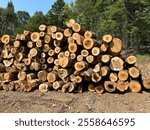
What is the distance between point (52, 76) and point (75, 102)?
1212 mm

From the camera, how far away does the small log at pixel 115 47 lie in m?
9.37

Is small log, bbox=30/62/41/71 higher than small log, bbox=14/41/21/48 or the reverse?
the reverse

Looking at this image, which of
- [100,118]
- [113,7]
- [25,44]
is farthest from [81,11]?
[100,118]

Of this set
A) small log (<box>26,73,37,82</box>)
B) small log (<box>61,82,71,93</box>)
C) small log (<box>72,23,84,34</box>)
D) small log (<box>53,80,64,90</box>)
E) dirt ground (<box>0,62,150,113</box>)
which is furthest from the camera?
small log (<box>26,73,37,82</box>)

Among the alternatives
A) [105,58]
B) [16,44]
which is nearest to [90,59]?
[105,58]

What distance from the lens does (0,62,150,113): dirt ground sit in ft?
27.6

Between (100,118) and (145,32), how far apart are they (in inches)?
981

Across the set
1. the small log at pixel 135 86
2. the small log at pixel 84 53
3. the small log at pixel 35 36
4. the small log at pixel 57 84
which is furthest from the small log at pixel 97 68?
the small log at pixel 35 36

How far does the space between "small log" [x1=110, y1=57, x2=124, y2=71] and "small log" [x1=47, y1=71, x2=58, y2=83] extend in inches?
58.3

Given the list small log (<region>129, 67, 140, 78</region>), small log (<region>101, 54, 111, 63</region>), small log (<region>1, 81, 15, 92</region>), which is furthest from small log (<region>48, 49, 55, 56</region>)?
small log (<region>129, 67, 140, 78</region>)

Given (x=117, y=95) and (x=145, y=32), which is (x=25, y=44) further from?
(x=145, y=32)

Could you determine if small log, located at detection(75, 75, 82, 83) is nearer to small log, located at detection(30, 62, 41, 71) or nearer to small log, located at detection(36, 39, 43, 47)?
small log, located at detection(30, 62, 41, 71)

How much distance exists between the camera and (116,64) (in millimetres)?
9281

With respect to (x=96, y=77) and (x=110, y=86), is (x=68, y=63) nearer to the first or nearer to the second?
(x=96, y=77)
